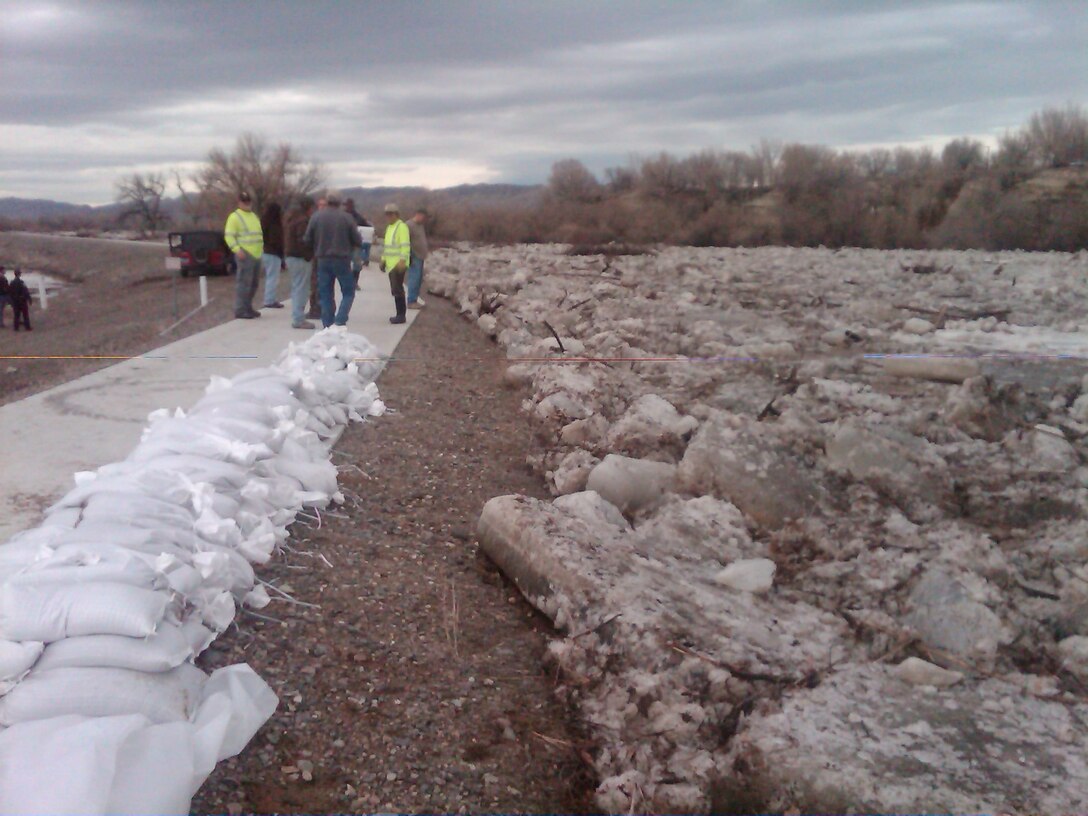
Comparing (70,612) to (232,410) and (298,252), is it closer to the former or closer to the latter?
(232,410)

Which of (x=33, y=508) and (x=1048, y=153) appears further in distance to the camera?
(x=1048, y=153)

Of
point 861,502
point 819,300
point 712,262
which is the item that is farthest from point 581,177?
point 861,502

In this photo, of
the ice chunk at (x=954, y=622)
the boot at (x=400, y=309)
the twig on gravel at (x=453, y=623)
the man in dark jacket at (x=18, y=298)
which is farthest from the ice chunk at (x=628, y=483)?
the man in dark jacket at (x=18, y=298)

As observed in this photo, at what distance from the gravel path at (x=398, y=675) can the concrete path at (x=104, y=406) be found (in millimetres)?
1377

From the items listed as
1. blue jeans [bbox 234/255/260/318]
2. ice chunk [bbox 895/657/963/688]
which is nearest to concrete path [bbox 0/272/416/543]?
blue jeans [bbox 234/255/260/318]

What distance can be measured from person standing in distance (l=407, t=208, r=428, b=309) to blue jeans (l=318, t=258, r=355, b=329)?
1.68 m

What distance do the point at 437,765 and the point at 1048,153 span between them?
44512 millimetres

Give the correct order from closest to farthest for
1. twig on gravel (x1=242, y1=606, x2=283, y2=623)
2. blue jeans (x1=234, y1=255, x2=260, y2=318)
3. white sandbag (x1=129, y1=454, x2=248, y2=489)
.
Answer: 1. twig on gravel (x1=242, y1=606, x2=283, y2=623)
2. white sandbag (x1=129, y1=454, x2=248, y2=489)
3. blue jeans (x1=234, y1=255, x2=260, y2=318)

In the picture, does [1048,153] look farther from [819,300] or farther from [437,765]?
[437,765]

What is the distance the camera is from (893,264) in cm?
2120

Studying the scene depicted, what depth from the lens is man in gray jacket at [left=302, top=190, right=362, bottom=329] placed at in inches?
391

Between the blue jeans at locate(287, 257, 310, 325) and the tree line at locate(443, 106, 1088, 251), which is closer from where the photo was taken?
the blue jeans at locate(287, 257, 310, 325)

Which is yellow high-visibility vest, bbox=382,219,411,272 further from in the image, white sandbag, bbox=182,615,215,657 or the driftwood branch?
white sandbag, bbox=182,615,215,657

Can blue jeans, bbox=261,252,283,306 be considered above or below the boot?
above
